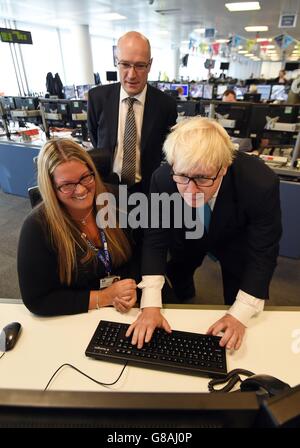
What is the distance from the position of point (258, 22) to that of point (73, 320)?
365 inches

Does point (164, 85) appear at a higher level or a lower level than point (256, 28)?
lower

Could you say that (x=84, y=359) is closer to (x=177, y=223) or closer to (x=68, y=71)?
(x=177, y=223)

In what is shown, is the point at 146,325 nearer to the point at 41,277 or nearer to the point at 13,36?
the point at 41,277

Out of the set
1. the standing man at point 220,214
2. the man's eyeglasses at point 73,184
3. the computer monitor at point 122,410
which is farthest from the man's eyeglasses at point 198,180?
the computer monitor at point 122,410

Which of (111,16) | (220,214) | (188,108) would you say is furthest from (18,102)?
(111,16)

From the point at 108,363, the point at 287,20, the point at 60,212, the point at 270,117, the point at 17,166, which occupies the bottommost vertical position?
the point at 17,166

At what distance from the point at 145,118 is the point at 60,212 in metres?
1.08

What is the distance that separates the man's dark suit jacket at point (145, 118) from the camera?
1.87 m

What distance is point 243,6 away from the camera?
5.64 metres

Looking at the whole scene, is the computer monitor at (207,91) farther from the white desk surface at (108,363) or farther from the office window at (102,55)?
the white desk surface at (108,363)

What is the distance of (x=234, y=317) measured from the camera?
0.96 meters

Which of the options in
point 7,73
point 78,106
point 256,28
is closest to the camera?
point 78,106

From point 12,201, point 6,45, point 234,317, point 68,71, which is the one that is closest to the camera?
point 234,317
